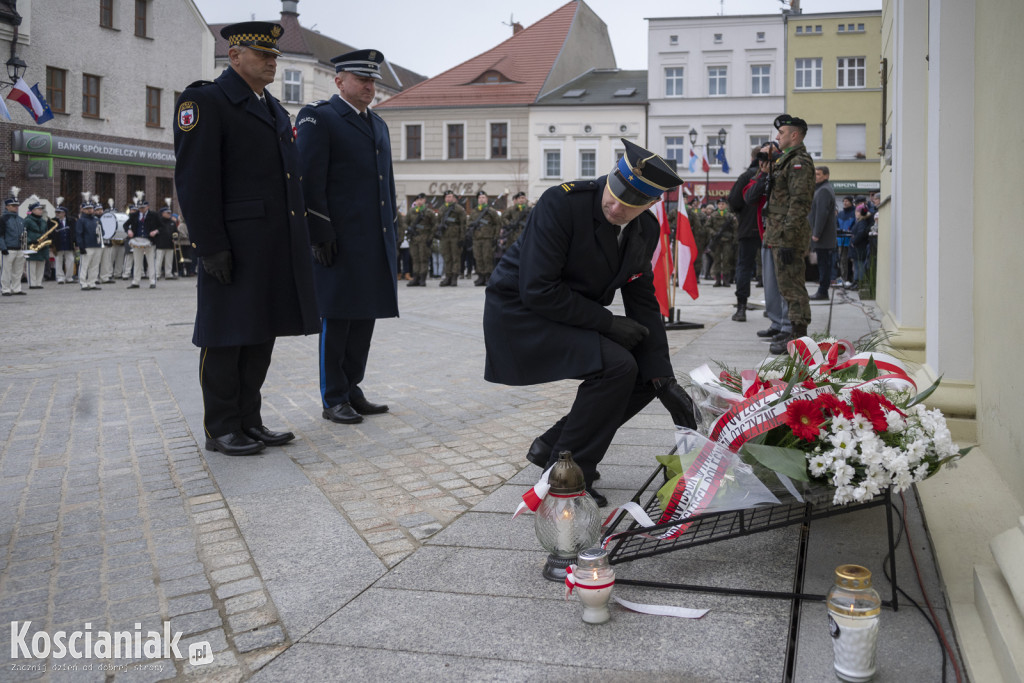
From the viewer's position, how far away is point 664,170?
3.51 metres

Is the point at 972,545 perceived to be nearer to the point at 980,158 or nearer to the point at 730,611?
the point at 730,611

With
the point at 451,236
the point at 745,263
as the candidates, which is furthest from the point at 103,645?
the point at 451,236

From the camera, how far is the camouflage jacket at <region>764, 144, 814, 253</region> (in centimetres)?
845

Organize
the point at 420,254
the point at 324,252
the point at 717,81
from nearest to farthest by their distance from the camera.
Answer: the point at 324,252
the point at 420,254
the point at 717,81

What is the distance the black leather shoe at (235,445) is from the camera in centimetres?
496

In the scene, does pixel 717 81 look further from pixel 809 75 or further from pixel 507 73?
pixel 507 73

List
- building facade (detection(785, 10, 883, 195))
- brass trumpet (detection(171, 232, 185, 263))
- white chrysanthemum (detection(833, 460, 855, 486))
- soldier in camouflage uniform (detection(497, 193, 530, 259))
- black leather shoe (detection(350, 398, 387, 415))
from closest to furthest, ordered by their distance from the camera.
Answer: white chrysanthemum (detection(833, 460, 855, 486)) < black leather shoe (detection(350, 398, 387, 415)) < soldier in camouflage uniform (detection(497, 193, 530, 259)) < brass trumpet (detection(171, 232, 185, 263)) < building facade (detection(785, 10, 883, 195))

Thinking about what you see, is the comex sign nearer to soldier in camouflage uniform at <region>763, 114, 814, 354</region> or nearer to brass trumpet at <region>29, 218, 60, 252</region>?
soldier in camouflage uniform at <region>763, 114, 814, 354</region>

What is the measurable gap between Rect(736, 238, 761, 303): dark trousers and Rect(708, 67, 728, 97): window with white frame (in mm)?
38659

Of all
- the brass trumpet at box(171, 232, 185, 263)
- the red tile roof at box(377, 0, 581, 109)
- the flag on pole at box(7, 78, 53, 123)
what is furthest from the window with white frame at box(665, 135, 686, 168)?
the flag on pole at box(7, 78, 53, 123)

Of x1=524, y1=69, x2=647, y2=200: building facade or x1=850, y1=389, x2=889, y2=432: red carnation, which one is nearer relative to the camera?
x1=850, y1=389, x2=889, y2=432: red carnation

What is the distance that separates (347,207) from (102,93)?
32.3 m

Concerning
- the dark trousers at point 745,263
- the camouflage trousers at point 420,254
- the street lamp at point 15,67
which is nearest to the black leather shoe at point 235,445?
the dark trousers at point 745,263

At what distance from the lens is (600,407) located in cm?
382
